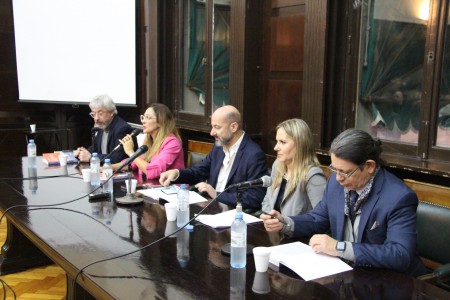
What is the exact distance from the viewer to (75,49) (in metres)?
5.23

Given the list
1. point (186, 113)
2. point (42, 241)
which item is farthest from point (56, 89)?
point (42, 241)

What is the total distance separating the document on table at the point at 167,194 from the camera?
8.19 feet

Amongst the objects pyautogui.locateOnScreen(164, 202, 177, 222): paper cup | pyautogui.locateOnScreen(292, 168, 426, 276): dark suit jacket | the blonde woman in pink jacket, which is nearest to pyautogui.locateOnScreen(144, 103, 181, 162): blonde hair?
the blonde woman in pink jacket

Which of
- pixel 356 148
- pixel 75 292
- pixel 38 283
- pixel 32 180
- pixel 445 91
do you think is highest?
pixel 445 91

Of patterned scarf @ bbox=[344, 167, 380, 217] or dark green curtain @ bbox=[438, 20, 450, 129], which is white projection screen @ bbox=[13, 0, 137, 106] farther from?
patterned scarf @ bbox=[344, 167, 380, 217]

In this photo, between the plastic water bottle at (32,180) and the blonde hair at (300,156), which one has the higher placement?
the blonde hair at (300,156)

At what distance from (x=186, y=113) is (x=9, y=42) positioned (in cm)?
214

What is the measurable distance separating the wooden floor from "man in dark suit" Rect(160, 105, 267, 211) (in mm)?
953

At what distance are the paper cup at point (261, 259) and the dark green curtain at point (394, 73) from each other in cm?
174

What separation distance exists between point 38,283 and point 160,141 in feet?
4.01

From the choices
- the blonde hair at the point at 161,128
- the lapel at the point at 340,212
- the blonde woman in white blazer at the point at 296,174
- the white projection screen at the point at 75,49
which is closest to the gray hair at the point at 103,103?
the blonde hair at the point at 161,128

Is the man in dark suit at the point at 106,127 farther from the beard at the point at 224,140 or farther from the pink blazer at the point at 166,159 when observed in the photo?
the beard at the point at 224,140

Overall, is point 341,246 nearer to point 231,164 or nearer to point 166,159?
point 231,164

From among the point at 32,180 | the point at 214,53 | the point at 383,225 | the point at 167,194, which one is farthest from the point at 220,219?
the point at 214,53
